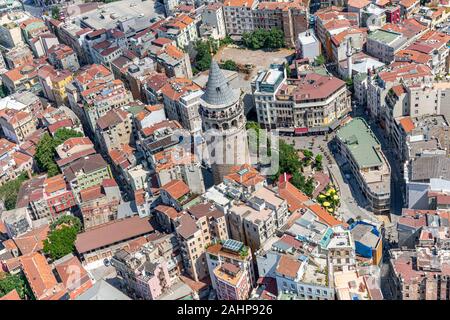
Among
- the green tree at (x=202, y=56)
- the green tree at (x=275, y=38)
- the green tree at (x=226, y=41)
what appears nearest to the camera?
the green tree at (x=202, y=56)

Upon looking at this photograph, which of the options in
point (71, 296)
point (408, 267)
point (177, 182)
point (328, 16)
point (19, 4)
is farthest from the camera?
point (19, 4)

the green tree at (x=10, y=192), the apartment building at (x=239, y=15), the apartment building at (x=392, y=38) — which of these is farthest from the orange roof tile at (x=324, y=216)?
the apartment building at (x=239, y=15)

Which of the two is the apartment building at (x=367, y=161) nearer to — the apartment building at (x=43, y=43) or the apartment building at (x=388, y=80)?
the apartment building at (x=388, y=80)

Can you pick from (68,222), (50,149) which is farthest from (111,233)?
(50,149)

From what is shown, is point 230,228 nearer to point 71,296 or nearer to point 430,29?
point 71,296

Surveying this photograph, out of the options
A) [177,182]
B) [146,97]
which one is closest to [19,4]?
[146,97]

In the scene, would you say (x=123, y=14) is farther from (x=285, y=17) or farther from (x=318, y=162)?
(x=318, y=162)

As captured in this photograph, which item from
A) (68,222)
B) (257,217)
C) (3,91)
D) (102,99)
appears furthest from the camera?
(3,91)
